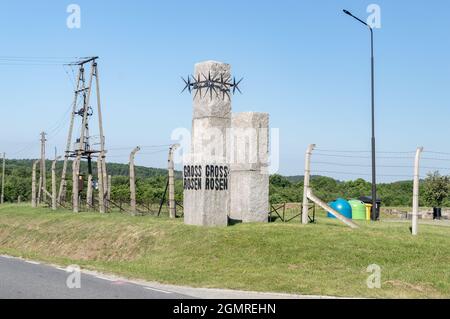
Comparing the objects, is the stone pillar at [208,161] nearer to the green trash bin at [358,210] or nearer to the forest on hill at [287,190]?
the green trash bin at [358,210]

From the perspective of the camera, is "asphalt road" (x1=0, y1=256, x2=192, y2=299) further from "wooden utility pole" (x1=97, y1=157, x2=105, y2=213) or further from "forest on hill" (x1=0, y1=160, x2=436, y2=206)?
"forest on hill" (x1=0, y1=160, x2=436, y2=206)

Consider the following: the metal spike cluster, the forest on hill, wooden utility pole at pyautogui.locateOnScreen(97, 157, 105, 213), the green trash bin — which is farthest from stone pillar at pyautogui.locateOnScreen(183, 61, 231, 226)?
the forest on hill

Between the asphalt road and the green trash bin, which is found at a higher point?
the asphalt road

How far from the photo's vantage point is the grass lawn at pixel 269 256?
42.8 ft

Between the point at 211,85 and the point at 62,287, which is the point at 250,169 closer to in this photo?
the point at 211,85

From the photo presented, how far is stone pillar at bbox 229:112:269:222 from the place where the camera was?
78.5 ft

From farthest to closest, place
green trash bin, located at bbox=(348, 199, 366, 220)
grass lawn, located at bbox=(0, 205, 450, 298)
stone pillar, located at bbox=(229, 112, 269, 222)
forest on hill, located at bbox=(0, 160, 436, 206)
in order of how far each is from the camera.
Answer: forest on hill, located at bbox=(0, 160, 436, 206)
green trash bin, located at bbox=(348, 199, 366, 220)
stone pillar, located at bbox=(229, 112, 269, 222)
grass lawn, located at bbox=(0, 205, 450, 298)

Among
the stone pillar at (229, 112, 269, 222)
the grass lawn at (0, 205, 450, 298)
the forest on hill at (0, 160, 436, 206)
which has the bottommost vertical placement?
the forest on hill at (0, 160, 436, 206)

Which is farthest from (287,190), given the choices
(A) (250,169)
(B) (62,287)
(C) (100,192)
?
(B) (62,287)

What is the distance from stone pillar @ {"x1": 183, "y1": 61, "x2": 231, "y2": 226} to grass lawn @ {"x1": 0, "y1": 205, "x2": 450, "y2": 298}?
84 cm

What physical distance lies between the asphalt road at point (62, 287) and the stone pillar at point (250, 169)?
10323mm
